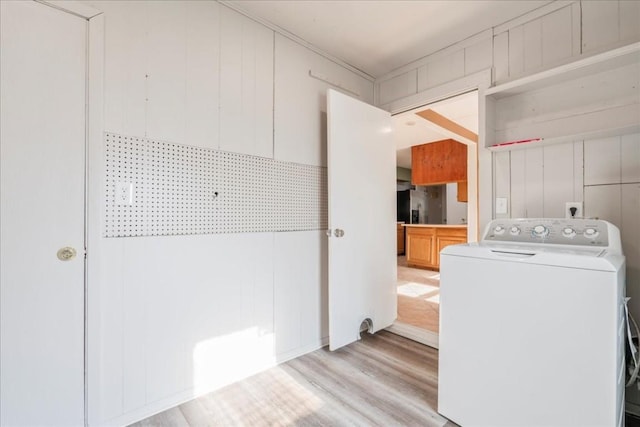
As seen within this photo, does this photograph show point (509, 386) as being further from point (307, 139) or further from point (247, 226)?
point (307, 139)

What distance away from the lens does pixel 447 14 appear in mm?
1947

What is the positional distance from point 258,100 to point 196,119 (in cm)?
48

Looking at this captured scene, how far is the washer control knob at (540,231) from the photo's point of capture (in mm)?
1569

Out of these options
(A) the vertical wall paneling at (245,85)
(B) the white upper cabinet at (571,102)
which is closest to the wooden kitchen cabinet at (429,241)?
(B) the white upper cabinet at (571,102)

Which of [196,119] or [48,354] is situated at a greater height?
[196,119]

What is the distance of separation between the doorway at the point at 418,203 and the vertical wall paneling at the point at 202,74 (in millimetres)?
1711

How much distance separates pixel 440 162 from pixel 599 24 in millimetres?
3947

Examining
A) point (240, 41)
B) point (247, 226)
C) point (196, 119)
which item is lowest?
point (247, 226)

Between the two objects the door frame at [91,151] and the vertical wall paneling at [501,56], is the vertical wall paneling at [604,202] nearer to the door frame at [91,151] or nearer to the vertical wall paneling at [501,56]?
the vertical wall paneling at [501,56]

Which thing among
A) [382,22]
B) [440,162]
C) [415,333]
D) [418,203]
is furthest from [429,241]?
[382,22]

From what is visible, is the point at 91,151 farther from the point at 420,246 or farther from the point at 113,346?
the point at 420,246

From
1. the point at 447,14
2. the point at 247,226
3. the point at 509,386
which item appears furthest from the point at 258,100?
the point at 509,386

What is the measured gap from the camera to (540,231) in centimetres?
158

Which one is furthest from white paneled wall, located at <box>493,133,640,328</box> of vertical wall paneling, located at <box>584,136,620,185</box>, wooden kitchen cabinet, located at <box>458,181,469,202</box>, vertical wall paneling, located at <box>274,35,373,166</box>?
wooden kitchen cabinet, located at <box>458,181,469,202</box>
